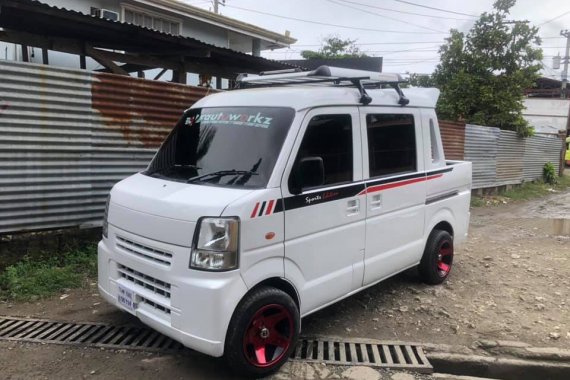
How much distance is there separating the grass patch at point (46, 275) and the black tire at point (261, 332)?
2.54 metres

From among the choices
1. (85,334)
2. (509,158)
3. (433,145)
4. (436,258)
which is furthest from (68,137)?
(509,158)

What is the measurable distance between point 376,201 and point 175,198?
190cm

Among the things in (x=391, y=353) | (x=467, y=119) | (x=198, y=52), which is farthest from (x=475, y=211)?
(x=391, y=353)

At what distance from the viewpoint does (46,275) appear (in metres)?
4.88

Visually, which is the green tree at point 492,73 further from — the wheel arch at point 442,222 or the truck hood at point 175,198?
the truck hood at point 175,198

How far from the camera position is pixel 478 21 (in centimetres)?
1691

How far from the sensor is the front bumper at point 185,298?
9.86 ft

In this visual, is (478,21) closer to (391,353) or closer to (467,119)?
(467,119)

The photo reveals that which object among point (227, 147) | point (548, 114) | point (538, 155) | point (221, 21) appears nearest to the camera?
point (227, 147)

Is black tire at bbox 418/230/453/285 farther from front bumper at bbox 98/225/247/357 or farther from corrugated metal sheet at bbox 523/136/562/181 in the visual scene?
corrugated metal sheet at bbox 523/136/562/181

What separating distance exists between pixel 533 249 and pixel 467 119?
9.75m

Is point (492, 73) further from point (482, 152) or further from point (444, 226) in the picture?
point (444, 226)

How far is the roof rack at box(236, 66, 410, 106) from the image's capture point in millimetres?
3973

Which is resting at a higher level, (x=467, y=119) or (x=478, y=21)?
(x=478, y=21)
